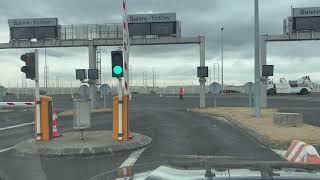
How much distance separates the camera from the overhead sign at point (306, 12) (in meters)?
33.6

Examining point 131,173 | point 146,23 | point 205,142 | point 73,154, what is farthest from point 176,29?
point 131,173

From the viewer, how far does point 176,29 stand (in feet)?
115

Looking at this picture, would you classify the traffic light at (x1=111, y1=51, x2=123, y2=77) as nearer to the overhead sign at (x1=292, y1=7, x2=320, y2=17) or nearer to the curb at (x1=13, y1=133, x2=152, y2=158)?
the curb at (x1=13, y1=133, x2=152, y2=158)

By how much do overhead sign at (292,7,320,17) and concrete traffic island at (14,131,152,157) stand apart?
21019 mm

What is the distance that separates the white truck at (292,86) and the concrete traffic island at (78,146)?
58.9 meters

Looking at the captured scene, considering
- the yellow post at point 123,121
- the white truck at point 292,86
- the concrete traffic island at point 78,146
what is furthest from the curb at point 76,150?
the white truck at point 292,86

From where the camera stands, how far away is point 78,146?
14.0 meters

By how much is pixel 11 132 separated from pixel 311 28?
21.4 meters

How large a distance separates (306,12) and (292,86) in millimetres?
40050

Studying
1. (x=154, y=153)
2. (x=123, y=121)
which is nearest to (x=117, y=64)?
(x=123, y=121)

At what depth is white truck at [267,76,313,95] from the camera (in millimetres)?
71312

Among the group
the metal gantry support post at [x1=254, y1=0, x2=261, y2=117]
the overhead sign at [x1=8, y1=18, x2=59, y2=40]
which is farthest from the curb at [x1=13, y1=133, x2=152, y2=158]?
the overhead sign at [x1=8, y1=18, x2=59, y2=40]

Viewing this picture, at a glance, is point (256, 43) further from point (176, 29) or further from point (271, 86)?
point (271, 86)

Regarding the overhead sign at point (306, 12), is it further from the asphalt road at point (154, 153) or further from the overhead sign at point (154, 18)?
the asphalt road at point (154, 153)
